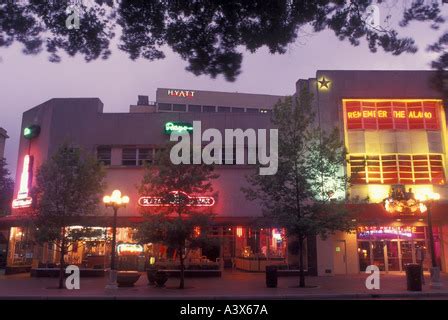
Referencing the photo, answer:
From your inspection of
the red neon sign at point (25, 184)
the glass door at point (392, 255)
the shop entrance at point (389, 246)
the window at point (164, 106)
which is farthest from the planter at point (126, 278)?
the window at point (164, 106)

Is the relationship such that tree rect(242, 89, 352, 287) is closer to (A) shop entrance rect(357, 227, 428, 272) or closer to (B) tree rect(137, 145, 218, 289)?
(B) tree rect(137, 145, 218, 289)

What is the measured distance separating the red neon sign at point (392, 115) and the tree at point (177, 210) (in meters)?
12.9

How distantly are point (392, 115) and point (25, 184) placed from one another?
24.5m

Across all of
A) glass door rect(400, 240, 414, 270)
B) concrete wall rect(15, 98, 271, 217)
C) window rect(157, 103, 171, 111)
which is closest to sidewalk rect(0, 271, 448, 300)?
glass door rect(400, 240, 414, 270)

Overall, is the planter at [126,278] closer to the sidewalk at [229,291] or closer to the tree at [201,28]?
the sidewalk at [229,291]

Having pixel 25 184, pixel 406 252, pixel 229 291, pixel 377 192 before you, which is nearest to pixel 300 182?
pixel 229 291

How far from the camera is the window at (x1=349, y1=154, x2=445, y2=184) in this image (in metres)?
29.3

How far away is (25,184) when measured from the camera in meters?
30.7

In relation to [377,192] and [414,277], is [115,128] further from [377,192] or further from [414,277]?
[414,277]

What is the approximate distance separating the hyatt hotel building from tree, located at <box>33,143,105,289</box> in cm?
494

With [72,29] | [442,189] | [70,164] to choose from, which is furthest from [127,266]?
[72,29]

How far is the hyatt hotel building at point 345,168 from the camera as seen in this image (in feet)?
93.6

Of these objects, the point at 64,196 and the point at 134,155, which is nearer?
the point at 64,196
